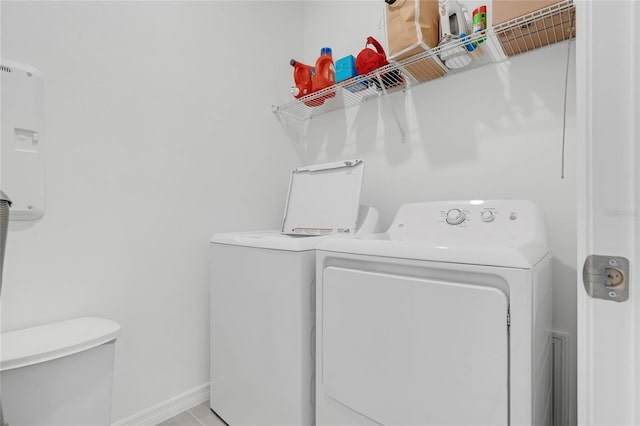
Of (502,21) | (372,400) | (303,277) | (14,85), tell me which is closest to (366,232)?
(303,277)

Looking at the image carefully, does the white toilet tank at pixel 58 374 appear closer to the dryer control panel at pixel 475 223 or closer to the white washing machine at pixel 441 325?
the white washing machine at pixel 441 325

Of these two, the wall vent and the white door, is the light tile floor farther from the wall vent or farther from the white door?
the white door

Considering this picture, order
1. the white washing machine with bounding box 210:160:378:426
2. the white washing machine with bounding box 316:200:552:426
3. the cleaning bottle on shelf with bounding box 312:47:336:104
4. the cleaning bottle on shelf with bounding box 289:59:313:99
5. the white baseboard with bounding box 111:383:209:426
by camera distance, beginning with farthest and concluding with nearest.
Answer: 1. the cleaning bottle on shelf with bounding box 289:59:313:99
2. the cleaning bottle on shelf with bounding box 312:47:336:104
3. the white baseboard with bounding box 111:383:209:426
4. the white washing machine with bounding box 210:160:378:426
5. the white washing machine with bounding box 316:200:552:426

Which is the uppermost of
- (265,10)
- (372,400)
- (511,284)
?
(265,10)

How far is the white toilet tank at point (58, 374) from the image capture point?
3.25 feet

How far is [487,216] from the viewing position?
124cm

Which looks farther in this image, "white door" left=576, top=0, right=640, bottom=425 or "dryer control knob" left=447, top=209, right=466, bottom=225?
"dryer control knob" left=447, top=209, right=466, bottom=225

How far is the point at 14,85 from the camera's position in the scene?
1201 mm

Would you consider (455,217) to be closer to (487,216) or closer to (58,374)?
(487,216)

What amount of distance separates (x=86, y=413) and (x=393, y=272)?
3.93 feet

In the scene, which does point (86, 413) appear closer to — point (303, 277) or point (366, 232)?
point (303, 277)

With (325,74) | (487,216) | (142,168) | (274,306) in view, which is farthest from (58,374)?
(325,74)

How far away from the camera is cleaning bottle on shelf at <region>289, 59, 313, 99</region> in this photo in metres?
1.95

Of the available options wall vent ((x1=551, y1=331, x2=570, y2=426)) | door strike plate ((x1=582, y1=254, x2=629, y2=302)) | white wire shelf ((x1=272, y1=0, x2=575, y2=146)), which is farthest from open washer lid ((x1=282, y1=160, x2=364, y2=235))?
door strike plate ((x1=582, y1=254, x2=629, y2=302))
